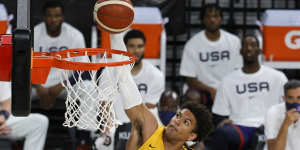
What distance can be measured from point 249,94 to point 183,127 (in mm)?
1888

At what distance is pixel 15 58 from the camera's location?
2869mm

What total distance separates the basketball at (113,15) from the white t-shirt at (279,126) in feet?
7.58

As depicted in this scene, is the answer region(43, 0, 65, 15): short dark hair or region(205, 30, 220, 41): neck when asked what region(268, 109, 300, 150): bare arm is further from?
region(43, 0, 65, 15): short dark hair

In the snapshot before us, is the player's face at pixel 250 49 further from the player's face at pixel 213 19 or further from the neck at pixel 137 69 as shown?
the neck at pixel 137 69

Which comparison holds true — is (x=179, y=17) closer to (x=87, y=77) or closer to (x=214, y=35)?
(x=214, y=35)

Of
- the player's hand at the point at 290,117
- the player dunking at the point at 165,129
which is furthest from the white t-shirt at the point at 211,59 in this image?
the player dunking at the point at 165,129

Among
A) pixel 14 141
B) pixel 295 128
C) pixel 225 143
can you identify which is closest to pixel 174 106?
pixel 225 143

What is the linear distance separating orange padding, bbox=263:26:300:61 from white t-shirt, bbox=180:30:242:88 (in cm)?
31

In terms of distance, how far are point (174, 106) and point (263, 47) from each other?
4.42 ft

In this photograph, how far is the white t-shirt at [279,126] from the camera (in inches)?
209

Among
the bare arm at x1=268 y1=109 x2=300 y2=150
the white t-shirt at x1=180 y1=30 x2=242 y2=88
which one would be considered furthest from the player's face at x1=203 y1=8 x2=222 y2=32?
the bare arm at x1=268 y1=109 x2=300 y2=150

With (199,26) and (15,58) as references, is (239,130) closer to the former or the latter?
(199,26)

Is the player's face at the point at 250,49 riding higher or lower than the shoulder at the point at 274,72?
higher

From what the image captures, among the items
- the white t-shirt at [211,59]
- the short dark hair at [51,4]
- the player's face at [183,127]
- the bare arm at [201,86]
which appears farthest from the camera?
the white t-shirt at [211,59]
